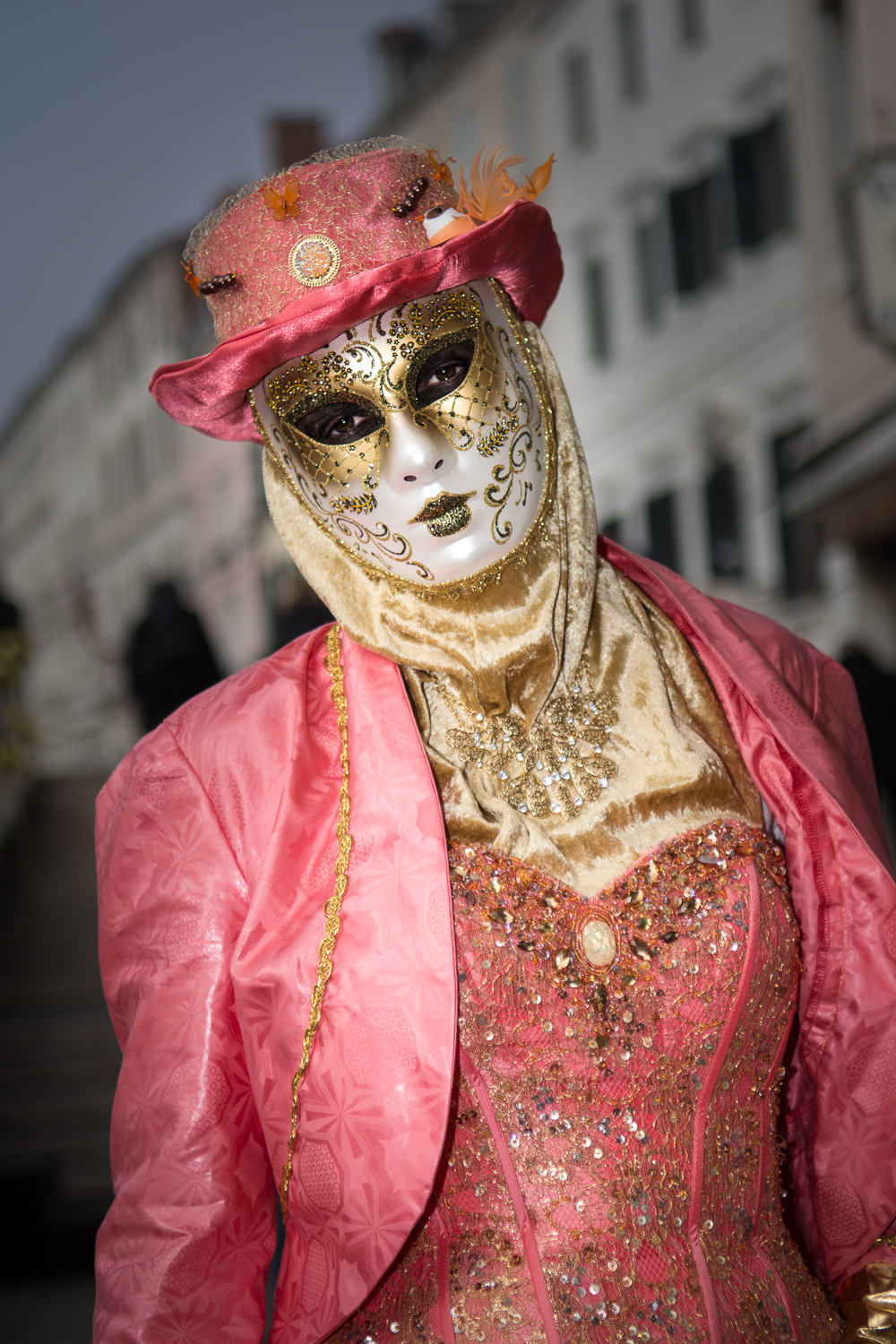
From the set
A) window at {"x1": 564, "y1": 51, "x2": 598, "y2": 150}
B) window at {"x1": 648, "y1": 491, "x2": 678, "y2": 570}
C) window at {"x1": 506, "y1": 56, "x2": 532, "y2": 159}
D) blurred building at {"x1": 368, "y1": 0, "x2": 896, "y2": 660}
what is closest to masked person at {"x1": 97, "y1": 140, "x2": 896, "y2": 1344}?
blurred building at {"x1": 368, "y1": 0, "x2": 896, "y2": 660}

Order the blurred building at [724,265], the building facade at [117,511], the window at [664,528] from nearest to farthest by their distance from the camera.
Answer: the blurred building at [724,265] < the window at [664,528] < the building facade at [117,511]

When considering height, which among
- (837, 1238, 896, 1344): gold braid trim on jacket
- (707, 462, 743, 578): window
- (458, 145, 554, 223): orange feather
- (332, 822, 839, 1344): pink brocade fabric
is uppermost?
(458, 145, 554, 223): orange feather

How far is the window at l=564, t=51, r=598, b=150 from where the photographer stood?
17.4m

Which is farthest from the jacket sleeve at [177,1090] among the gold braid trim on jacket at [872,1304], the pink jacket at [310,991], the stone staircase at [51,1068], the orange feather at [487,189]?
the stone staircase at [51,1068]

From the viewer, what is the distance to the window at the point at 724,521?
556 inches

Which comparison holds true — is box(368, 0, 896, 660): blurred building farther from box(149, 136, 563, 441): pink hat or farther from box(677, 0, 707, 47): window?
box(149, 136, 563, 441): pink hat

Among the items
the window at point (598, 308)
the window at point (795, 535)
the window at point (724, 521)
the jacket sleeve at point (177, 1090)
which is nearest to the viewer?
the jacket sleeve at point (177, 1090)

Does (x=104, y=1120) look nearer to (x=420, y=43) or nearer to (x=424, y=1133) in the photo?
(x=424, y=1133)

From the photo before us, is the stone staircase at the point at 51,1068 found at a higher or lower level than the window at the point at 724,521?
higher

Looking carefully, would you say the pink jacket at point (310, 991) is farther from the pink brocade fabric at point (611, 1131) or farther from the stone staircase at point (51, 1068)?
the stone staircase at point (51, 1068)

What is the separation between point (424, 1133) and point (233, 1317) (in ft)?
1.05

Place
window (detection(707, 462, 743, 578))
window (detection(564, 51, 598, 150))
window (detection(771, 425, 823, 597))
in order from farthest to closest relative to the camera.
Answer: window (detection(564, 51, 598, 150))
window (detection(707, 462, 743, 578))
window (detection(771, 425, 823, 597))

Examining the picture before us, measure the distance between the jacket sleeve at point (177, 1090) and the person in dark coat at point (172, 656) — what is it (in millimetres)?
5514

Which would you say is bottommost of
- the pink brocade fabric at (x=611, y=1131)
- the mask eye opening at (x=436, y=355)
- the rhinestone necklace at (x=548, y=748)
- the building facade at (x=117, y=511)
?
the building facade at (x=117, y=511)
